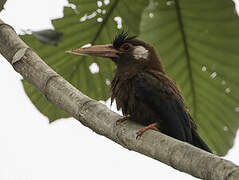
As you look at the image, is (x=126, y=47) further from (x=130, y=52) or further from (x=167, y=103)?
(x=167, y=103)

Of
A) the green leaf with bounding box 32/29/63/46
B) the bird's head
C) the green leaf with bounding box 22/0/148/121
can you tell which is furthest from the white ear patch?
the green leaf with bounding box 32/29/63/46

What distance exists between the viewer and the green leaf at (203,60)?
10.2ft

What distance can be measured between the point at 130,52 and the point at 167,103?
0.58 meters

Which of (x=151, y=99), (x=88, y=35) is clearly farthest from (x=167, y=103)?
(x=88, y=35)

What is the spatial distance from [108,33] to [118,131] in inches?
61.5

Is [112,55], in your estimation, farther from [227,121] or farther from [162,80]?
[227,121]

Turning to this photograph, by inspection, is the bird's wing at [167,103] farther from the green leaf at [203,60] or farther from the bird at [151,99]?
the green leaf at [203,60]

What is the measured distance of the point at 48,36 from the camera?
5.49ft

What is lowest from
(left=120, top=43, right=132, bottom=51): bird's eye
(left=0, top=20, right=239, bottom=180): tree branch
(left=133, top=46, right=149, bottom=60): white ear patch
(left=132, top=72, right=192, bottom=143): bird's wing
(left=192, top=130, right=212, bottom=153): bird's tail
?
(left=192, top=130, right=212, bottom=153): bird's tail

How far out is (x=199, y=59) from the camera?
10.2 feet

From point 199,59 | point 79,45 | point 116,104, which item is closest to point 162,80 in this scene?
point 116,104

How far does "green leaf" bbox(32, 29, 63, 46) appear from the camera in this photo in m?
1.64

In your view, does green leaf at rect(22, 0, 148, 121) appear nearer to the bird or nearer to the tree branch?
the bird

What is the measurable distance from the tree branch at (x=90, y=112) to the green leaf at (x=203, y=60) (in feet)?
4.15
